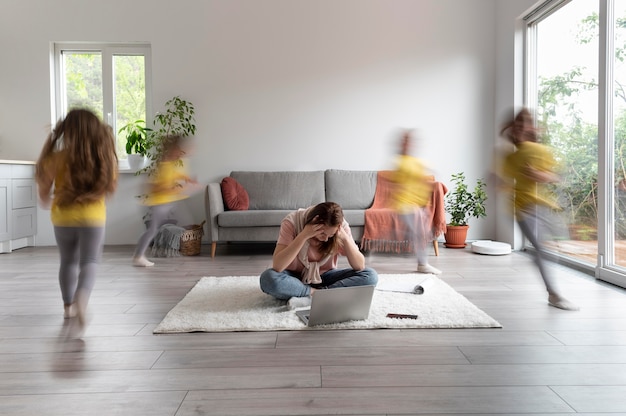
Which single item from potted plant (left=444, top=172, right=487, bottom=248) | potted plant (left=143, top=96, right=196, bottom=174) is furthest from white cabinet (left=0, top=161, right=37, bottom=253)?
potted plant (left=444, top=172, right=487, bottom=248)

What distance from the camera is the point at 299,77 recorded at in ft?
18.6

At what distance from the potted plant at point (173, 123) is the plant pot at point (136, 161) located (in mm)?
82

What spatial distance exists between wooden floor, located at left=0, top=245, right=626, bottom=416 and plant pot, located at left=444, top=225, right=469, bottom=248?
83.9 inches

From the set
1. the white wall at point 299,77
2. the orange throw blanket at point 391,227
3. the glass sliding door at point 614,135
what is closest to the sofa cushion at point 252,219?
the orange throw blanket at point 391,227

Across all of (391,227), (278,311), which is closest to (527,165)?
(278,311)

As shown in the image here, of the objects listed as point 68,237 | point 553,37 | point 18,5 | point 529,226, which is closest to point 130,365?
point 68,237

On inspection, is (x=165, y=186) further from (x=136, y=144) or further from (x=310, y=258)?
(x=310, y=258)

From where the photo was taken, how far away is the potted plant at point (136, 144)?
552 cm

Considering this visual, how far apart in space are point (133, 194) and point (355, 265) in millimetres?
3789

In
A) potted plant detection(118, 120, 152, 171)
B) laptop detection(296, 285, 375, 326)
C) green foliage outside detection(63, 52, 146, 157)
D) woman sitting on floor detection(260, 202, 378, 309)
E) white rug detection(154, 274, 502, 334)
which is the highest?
green foliage outside detection(63, 52, 146, 157)

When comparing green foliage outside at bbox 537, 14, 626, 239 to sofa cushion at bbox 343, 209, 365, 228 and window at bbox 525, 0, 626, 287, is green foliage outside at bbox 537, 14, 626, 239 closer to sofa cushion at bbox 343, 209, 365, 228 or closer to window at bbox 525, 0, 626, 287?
window at bbox 525, 0, 626, 287

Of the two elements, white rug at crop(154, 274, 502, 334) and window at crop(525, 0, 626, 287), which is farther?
window at crop(525, 0, 626, 287)

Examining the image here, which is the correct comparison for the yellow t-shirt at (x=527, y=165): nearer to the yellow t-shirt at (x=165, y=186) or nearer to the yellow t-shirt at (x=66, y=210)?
the yellow t-shirt at (x=66, y=210)

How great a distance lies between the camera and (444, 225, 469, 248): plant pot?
5242mm
